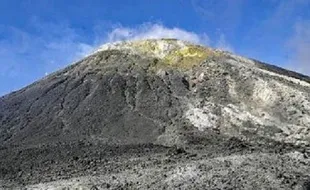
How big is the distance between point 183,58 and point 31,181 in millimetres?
50034

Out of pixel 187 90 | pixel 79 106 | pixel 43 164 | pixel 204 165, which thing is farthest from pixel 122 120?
pixel 204 165

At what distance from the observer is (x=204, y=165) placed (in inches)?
2099

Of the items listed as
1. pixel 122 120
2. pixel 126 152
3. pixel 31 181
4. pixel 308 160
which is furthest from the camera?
pixel 122 120

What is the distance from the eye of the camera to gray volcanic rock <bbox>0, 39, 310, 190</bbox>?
169 ft

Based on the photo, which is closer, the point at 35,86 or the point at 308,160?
the point at 308,160

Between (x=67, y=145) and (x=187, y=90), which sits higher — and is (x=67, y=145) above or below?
below

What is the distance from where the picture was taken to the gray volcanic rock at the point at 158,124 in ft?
169

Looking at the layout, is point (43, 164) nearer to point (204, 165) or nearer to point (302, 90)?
point (204, 165)

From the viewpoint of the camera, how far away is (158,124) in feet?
245

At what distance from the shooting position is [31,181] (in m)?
52.5

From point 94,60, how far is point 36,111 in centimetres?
1962

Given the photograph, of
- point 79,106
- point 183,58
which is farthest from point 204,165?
point 183,58

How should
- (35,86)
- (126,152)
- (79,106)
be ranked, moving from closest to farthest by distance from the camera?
(126,152)
(79,106)
(35,86)

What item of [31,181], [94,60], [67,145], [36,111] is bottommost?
[31,181]
